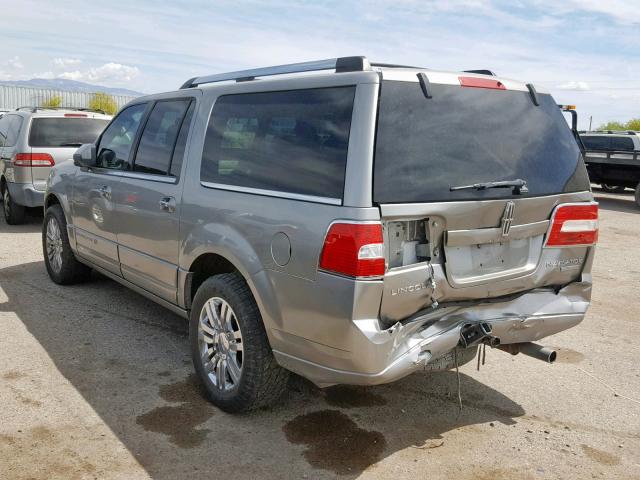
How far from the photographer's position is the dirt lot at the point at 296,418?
324cm

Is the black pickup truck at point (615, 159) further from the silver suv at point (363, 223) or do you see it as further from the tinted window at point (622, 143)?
the silver suv at point (363, 223)

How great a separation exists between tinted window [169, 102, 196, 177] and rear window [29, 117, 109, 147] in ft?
19.5

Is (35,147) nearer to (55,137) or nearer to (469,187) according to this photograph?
(55,137)

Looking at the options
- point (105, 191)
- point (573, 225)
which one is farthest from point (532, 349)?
point (105, 191)

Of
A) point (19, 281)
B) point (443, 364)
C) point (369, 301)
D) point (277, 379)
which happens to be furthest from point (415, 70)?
point (19, 281)

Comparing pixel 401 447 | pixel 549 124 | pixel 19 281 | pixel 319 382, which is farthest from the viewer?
pixel 19 281

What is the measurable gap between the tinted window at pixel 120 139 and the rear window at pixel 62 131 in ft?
14.5

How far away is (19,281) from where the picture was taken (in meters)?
6.49

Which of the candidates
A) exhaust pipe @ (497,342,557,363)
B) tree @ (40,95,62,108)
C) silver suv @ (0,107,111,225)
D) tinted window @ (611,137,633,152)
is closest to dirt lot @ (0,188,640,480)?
exhaust pipe @ (497,342,557,363)

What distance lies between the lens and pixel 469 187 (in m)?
3.21

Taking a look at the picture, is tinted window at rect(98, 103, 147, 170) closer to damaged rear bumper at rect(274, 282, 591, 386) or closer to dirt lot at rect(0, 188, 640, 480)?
dirt lot at rect(0, 188, 640, 480)

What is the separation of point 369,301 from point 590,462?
5.07ft

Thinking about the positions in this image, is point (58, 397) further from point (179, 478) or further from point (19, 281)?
point (19, 281)

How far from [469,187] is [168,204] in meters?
1.98
